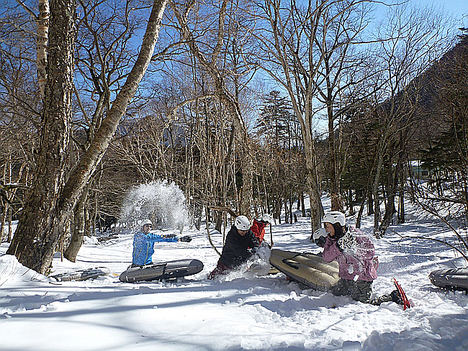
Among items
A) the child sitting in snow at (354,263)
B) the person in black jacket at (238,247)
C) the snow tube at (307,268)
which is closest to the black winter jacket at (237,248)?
the person in black jacket at (238,247)

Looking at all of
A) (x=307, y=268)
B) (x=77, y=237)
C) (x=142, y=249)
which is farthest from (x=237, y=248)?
(x=77, y=237)

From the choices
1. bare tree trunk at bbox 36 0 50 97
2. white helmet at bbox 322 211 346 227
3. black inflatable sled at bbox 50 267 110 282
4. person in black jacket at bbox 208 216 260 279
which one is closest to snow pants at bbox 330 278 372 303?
white helmet at bbox 322 211 346 227

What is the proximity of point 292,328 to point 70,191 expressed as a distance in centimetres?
356

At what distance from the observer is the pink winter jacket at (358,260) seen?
3959mm

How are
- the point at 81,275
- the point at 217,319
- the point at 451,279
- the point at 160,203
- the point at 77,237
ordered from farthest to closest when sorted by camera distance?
the point at 160,203 < the point at 77,237 < the point at 81,275 < the point at 451,279 < the point at 217,319

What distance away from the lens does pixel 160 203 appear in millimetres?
17000

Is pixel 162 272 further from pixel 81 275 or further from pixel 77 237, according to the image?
pixel 77 237

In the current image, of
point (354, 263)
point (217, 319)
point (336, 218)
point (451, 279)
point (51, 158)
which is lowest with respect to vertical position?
point (451, 279)

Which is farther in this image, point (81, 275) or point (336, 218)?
point (81, 275)

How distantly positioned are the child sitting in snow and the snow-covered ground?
0.18m

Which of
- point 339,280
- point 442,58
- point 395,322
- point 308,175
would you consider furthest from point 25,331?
point 442,58

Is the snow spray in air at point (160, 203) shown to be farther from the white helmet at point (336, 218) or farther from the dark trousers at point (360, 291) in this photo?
the dark trousers at point (360, 291)

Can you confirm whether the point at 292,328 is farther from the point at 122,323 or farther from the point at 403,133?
the point at 403,133

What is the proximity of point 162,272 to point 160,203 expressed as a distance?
1161cm
